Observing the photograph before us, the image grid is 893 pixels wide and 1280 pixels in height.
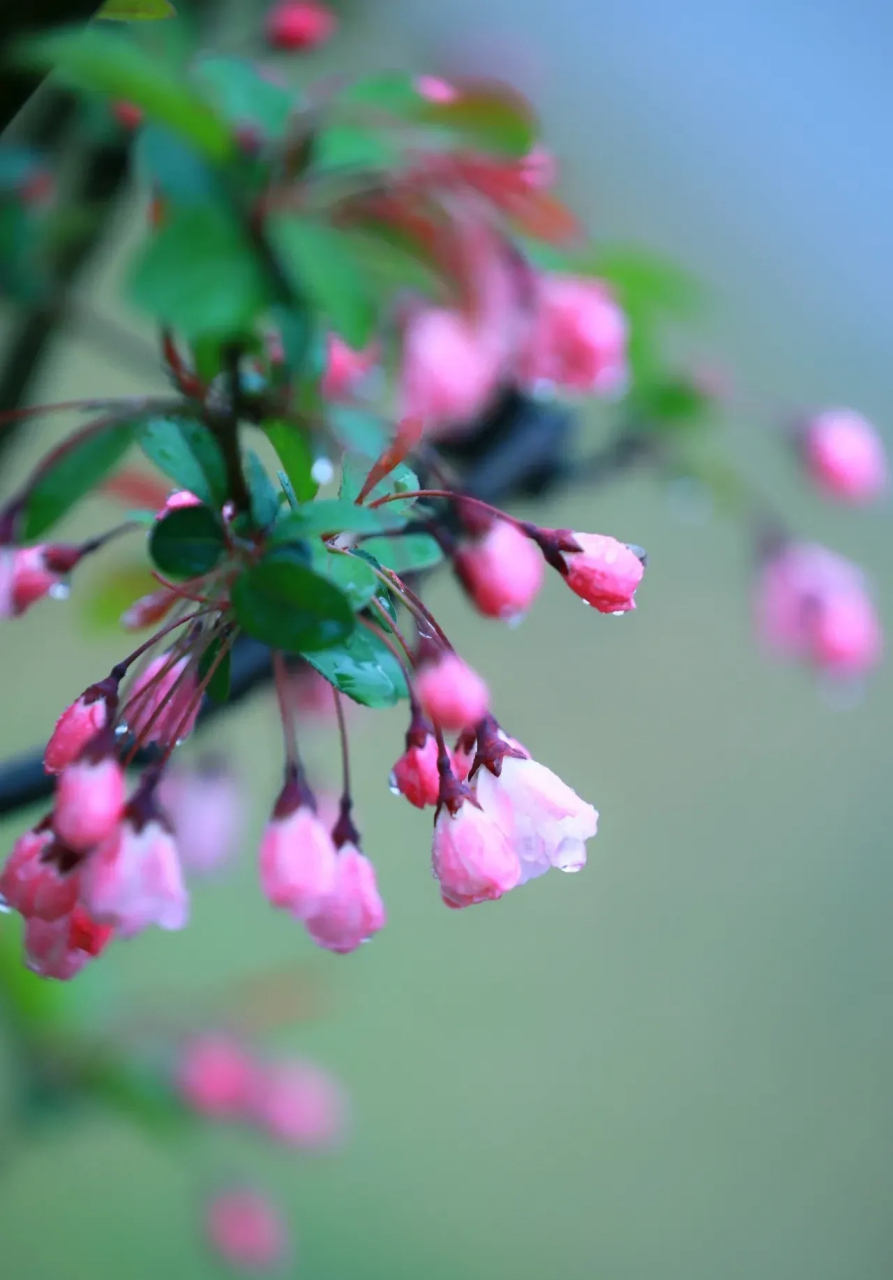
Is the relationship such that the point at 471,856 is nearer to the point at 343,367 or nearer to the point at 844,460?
the point at 343,367

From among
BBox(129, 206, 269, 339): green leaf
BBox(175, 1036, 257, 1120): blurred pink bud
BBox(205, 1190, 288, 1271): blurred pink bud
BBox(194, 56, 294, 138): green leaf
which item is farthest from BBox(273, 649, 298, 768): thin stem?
BBox(205, 1190, 288, 1271): blurred pink bud

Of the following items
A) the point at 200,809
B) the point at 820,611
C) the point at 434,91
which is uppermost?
the point at 434,91

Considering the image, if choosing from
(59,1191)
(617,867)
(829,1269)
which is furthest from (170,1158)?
(829,1269)

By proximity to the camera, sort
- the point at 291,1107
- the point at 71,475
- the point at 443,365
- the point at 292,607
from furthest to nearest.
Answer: the point at 291,1107, the point at 443,365, the point at 71,475, the point at 292,607

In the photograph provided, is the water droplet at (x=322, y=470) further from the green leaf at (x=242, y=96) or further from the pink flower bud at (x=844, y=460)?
the pink flower bud at (x=844, y=460)

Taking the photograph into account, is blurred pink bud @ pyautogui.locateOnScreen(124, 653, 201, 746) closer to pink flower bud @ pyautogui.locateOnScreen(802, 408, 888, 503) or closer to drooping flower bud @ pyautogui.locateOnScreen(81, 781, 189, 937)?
drooping flower bud @ pyautogui.locateOnScreen(81, 781, 189, 937)

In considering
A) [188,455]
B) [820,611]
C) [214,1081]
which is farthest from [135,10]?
[214,1081]

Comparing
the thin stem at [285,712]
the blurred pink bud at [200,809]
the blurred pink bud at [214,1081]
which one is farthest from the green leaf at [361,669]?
the blurred pink bud at [214,1081]
